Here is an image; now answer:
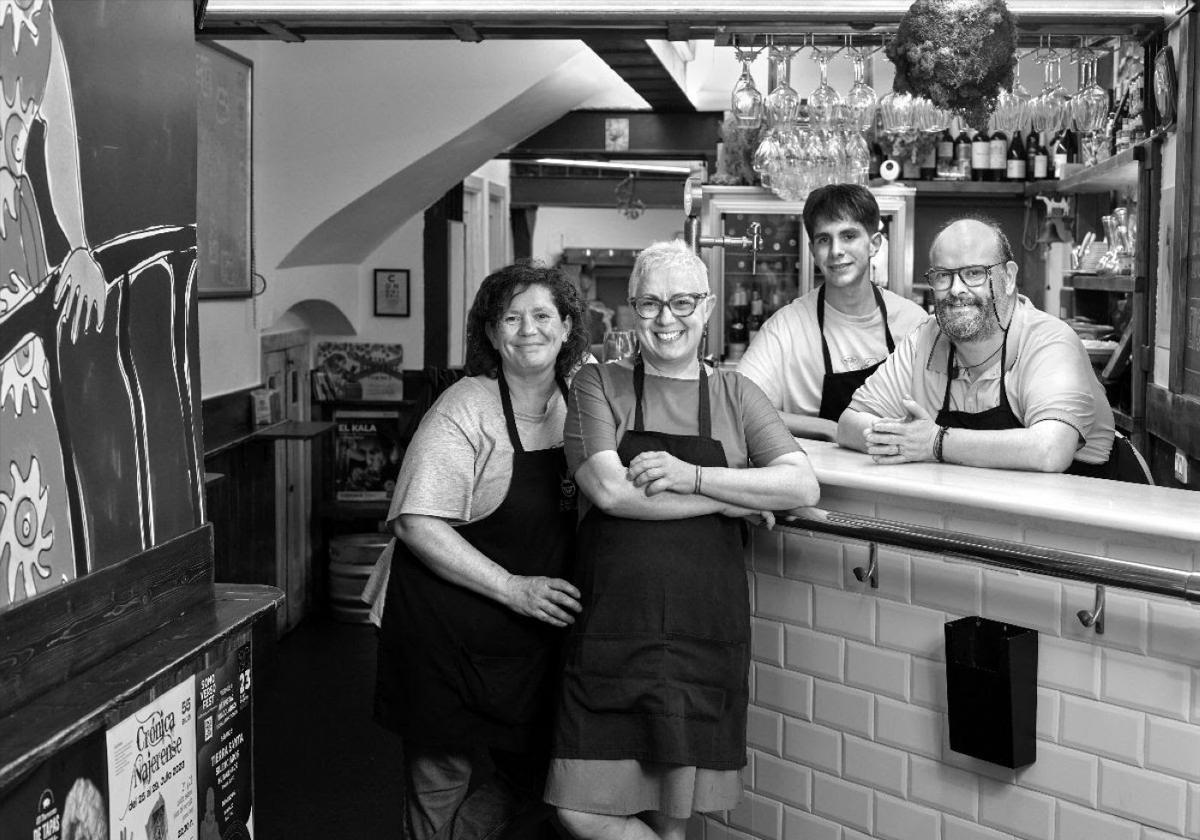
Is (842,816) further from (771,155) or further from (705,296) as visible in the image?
(771,155)

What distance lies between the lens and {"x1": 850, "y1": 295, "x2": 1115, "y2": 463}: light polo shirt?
3043 mm

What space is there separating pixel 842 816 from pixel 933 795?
25 centimetres

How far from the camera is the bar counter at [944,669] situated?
246 cm

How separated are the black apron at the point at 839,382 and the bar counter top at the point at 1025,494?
2.66 ft

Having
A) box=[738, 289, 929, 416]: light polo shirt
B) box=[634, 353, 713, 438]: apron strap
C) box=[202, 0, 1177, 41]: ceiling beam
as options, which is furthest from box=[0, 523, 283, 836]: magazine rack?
box=[202, 0, 1177, 41]: ceiling beam

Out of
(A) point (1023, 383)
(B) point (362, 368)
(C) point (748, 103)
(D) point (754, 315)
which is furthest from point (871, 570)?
(B) point (362, 368)

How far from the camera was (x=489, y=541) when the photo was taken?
3014 mm

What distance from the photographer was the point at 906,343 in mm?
3457

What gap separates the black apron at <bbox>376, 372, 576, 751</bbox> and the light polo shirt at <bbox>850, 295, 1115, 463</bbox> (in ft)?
3.01

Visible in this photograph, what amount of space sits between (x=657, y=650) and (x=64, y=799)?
1103mm

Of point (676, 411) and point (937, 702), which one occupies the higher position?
point (676, 411)

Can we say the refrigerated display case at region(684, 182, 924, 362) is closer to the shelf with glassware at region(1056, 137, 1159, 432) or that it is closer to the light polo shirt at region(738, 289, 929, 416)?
the shelf with glassware at region(1056, 137, 1159, 432)

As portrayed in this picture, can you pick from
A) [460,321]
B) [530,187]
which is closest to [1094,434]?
[460,321]

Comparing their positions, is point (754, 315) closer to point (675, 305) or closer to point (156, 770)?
point (675, 305)
